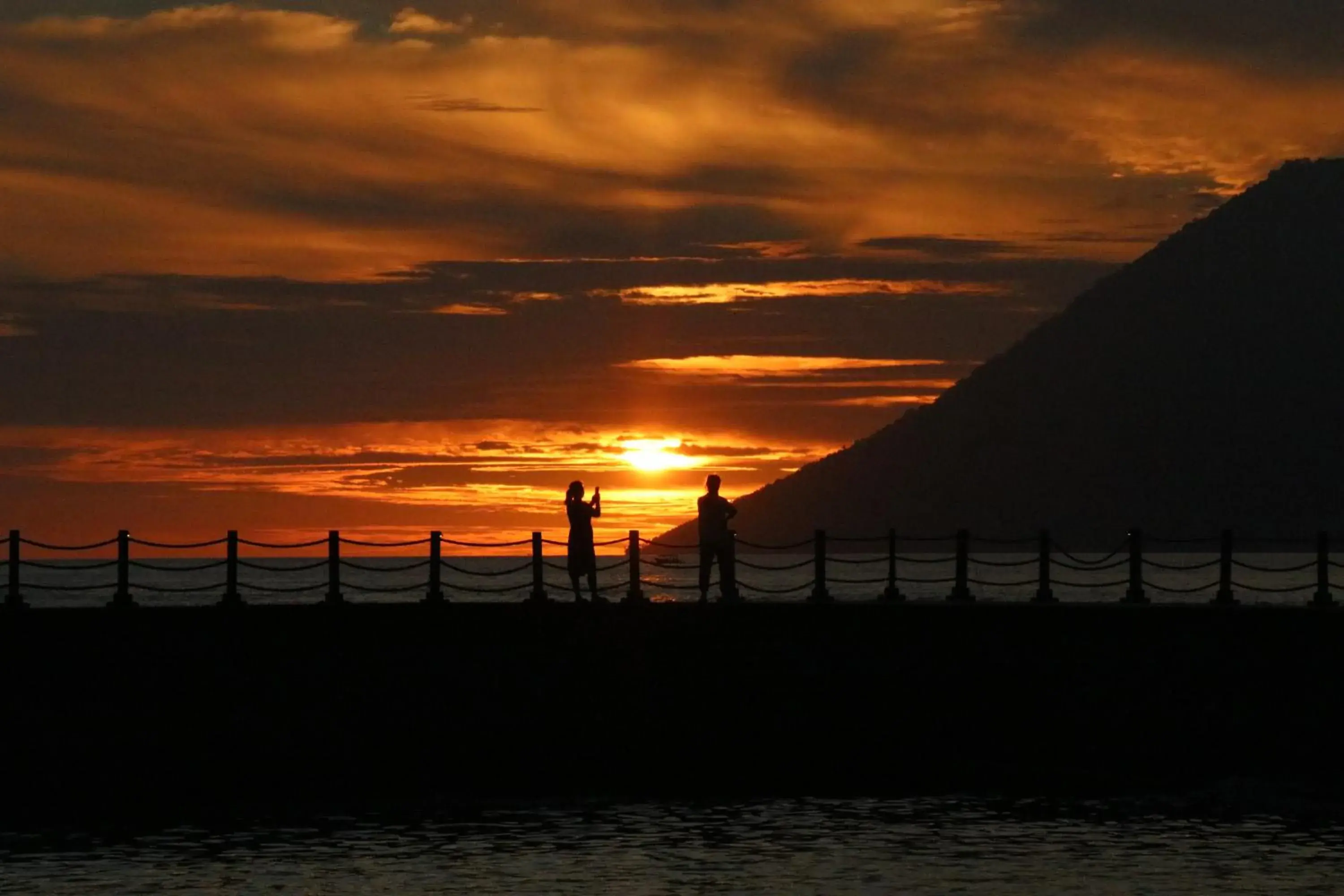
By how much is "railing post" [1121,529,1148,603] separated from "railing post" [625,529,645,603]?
777 cm

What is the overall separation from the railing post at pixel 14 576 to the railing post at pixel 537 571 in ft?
28.4

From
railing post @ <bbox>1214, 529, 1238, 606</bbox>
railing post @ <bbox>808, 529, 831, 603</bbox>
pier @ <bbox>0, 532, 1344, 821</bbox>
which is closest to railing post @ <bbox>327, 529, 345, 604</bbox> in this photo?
pier @ <bbox>0, 532, 1344, 821</bbox>

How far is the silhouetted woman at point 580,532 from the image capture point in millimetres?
36812

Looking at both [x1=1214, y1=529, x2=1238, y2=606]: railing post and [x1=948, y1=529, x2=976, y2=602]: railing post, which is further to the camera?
[x1=948, y1=529, x2=976, y2=602]: railing post

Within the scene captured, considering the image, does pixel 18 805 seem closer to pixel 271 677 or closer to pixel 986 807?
pixel 271 677

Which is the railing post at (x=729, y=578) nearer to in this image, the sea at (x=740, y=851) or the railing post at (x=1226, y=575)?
the sea at (x=740, y=851)

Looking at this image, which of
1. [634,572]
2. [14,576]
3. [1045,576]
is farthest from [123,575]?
[1045,576]

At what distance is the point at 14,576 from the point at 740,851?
14837 millimetres

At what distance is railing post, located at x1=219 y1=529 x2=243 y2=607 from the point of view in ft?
116

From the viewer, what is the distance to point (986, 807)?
31.9 meters

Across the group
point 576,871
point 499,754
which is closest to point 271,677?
point 499,754

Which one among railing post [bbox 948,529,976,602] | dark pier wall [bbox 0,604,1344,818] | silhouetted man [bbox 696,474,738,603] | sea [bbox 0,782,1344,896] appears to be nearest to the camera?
sea [bbox 0,782,1344,896]

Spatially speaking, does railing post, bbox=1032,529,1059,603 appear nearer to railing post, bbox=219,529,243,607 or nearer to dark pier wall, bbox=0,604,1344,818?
dark pier wall, bbox=0,604,1344,818

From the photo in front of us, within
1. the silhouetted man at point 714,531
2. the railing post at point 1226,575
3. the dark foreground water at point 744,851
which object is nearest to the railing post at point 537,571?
the silhouetted man at point 714,531
